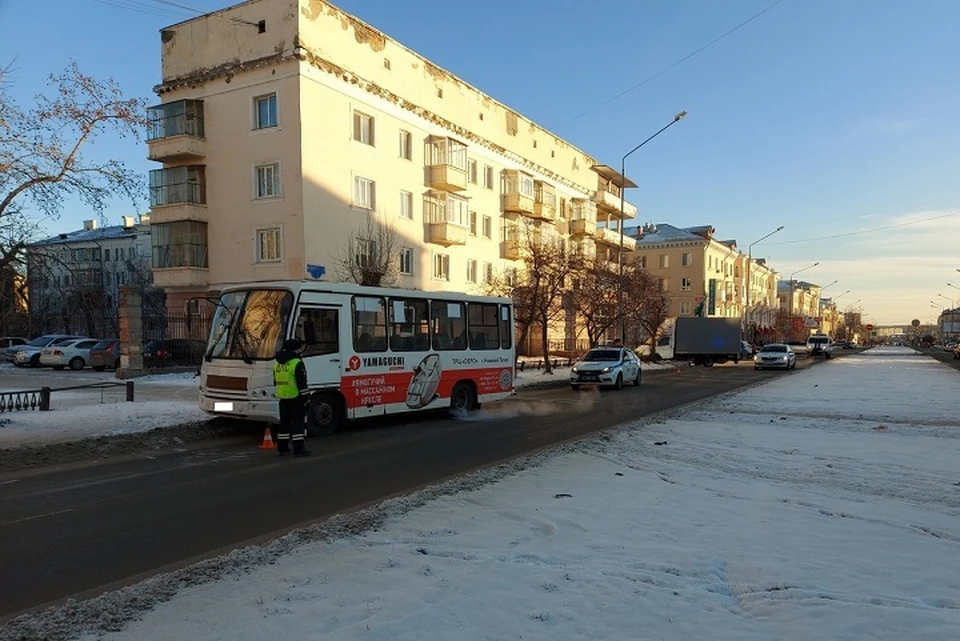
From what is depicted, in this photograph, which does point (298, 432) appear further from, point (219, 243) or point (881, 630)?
point (219, 243)

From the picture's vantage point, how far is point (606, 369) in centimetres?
2438

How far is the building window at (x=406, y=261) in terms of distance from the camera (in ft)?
122

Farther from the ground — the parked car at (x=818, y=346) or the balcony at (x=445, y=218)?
the balcony at (x=445, y=218)

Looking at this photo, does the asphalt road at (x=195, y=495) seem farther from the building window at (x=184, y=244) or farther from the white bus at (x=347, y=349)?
the building window at (x=184, y=244)

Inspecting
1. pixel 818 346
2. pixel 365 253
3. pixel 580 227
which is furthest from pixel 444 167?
pixel 818 346

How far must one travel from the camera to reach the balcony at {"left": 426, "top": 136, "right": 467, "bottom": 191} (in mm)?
38562

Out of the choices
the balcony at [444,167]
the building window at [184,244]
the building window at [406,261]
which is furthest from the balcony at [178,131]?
the balcony at [444,167]

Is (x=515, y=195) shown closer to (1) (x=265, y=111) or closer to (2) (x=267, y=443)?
(1) (x=265, y=111)

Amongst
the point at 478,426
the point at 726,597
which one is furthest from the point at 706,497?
the point at 478,426

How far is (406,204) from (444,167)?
3280mm

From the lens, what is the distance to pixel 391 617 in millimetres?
4047

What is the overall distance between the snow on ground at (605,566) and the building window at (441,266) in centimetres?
3134

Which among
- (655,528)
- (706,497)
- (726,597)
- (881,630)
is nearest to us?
(881,630)

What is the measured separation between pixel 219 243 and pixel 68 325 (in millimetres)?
27697
